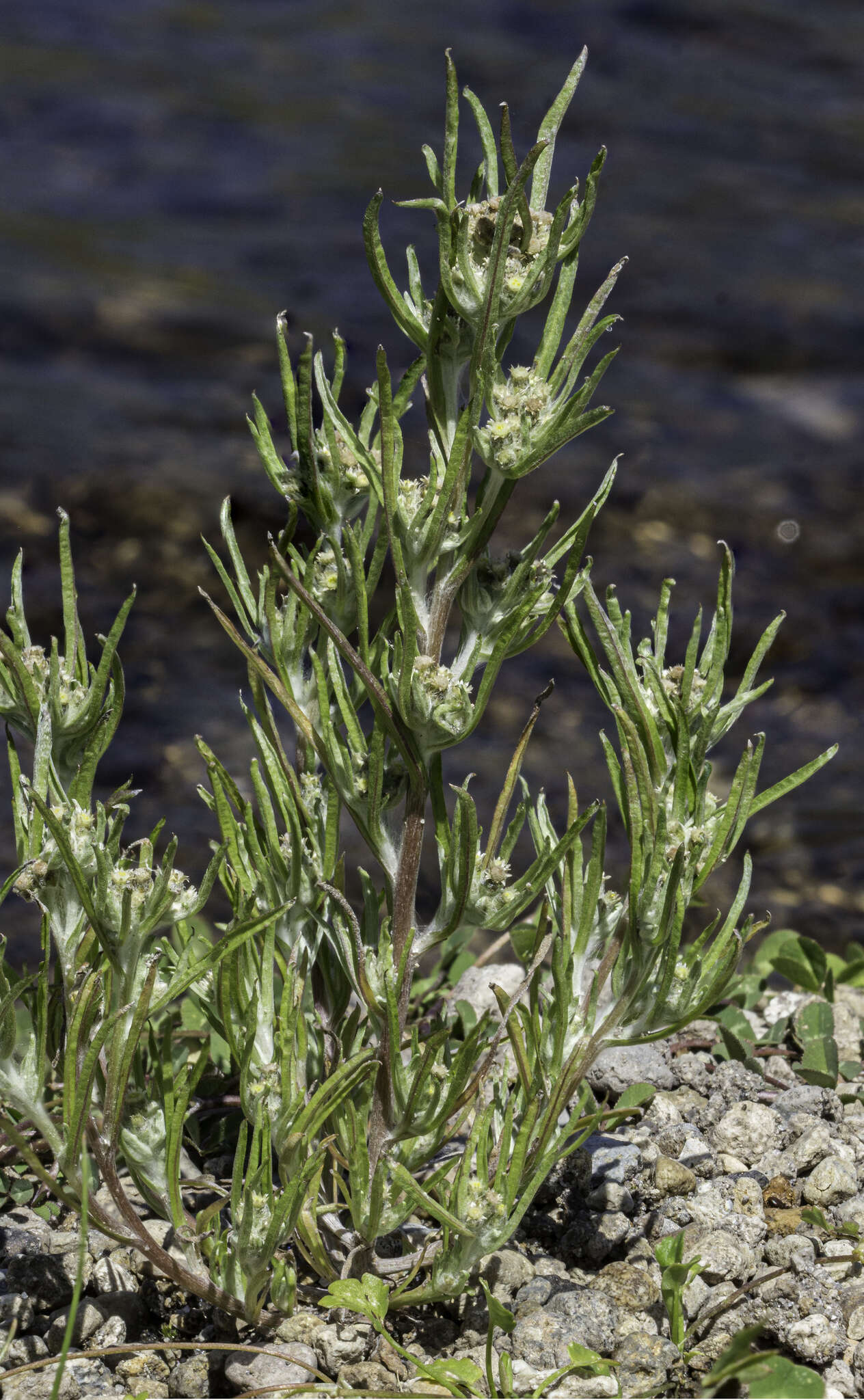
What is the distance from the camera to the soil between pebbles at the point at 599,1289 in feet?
6.13

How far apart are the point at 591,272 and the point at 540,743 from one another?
3.30 meters

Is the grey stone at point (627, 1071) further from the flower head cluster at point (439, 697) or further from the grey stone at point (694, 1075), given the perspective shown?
the flower head cluster at point (439, 697)

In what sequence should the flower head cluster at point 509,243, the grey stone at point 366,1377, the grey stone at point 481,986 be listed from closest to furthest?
the flower head cluster at point 509,243
the grey stone at point 366,1377
the grey stone at point 481,986

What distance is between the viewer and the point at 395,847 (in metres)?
1.95

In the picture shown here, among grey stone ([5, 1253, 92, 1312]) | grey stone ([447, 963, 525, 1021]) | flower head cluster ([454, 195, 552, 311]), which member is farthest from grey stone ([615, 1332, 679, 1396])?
flower head cluster ([454, 195, 552, 311])

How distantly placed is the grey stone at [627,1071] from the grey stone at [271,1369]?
2.85ft

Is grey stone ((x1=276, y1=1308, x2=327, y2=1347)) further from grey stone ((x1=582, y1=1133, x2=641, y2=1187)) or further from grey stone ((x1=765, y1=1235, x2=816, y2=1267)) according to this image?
grey stone ((x1=765, y1=1235, x2=816, y2=1267))

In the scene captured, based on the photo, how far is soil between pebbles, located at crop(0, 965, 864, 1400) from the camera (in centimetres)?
187

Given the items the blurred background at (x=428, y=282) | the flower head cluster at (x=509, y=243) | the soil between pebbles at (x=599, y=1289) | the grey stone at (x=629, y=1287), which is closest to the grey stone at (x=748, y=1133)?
the soil between pebbles at (x=599, y=1289)

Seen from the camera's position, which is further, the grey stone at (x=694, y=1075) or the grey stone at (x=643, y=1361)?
the grey stone at (x=694, y=1075)

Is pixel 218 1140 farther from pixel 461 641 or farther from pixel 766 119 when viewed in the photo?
pixel 766 119

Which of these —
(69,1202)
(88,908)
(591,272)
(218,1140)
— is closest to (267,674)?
(88,908)

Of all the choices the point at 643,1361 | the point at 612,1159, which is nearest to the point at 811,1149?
the point at 612,1159

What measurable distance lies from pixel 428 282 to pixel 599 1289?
18.5 ft
